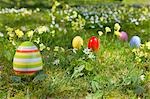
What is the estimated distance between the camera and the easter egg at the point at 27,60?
432cm

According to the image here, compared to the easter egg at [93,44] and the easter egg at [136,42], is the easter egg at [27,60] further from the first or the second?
the easter egg at [136,42]

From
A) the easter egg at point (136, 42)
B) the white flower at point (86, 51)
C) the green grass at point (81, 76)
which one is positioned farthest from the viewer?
the easter egg at point (136, 42)

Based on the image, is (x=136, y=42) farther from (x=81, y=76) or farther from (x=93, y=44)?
(x=81, y=76)

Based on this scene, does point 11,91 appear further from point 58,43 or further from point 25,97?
point 58,43

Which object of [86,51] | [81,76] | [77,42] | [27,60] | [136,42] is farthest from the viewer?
[136,42]

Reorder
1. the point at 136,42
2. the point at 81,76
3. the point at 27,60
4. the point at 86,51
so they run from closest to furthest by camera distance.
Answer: the point at 27,60 → the point at 81,76 → the point at 86,51 → the point at 136,42

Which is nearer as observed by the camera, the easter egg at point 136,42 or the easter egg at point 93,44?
the easter egg at point 93,44

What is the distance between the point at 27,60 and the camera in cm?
432

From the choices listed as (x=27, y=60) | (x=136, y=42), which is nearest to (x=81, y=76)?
(x=27, y=60)

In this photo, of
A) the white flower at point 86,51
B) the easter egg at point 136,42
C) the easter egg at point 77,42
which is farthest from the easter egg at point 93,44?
the easter egg at point 136,42

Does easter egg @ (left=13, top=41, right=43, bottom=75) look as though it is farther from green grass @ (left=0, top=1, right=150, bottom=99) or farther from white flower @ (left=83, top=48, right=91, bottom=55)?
white flower @ (left=83, top=48, right=91, bottom=55)

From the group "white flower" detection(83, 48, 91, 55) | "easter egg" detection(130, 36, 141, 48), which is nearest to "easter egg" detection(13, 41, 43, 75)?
"white flower" detection(83, 48, 91, 55)

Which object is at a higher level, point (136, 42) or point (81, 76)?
point (136, 42)

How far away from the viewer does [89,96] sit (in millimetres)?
3992
